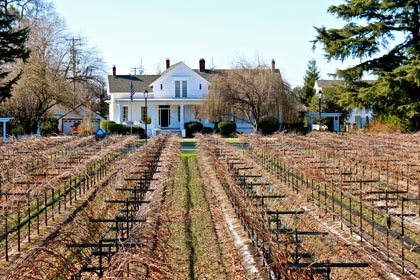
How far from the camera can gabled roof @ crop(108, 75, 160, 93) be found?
48.1 m

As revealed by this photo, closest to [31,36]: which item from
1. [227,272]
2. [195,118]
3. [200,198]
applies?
[195,118]

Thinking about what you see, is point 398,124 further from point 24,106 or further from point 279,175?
point 24,106

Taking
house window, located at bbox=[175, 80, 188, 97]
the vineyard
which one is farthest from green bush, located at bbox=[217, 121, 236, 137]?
the vineyard

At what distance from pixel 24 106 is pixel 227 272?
38029 mm

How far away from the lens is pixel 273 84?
40156 mm

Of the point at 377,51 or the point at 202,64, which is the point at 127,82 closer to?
the point at 202,64

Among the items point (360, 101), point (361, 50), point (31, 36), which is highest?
point (31, 36)

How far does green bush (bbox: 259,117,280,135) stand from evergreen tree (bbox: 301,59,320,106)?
75.4 ft

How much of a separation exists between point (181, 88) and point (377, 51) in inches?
690

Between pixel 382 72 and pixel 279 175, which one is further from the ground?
pixel 382 72

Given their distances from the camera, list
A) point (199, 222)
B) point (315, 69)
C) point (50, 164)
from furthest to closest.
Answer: point (315, 69) < point (50, 164) < point (199, 222)

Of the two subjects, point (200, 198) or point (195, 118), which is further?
point (195, 118)

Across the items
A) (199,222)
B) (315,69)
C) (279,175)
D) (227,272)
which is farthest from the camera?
(315,69)

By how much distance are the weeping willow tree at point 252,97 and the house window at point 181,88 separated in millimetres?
5316
